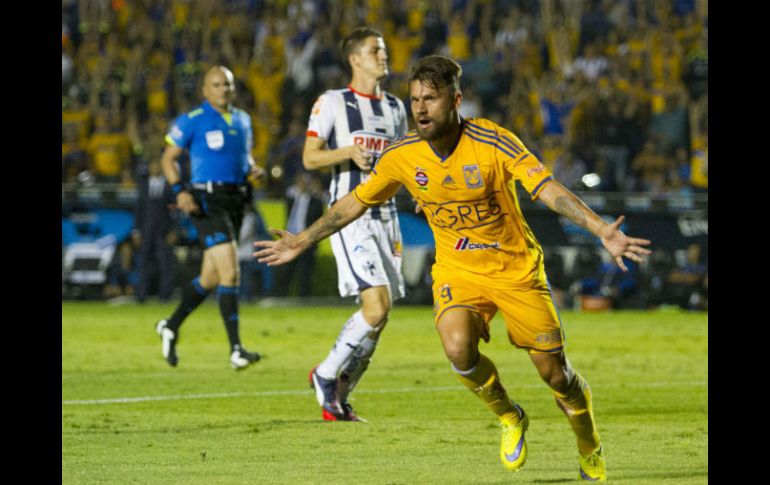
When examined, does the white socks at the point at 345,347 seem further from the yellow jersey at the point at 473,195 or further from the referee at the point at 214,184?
the referee at the point at 214,184

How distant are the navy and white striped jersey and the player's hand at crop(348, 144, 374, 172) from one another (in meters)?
0.42

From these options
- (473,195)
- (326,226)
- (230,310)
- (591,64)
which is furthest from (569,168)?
(473,195)

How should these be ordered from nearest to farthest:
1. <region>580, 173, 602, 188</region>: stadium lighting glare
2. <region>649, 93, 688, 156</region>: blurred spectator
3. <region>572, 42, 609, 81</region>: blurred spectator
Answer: <region>580, 173, 602, 188</region>: stadium lighting glare, <region>649, 93, 688, 156</region>: blurred spectator, <region>572, 42, 609, 81</region>: blurred spectator

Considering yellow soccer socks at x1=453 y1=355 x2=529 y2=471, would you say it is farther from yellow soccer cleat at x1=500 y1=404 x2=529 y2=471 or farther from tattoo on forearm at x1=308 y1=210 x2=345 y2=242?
tattoo on forearm at x1=308 y1=210 x2=345 y2=242

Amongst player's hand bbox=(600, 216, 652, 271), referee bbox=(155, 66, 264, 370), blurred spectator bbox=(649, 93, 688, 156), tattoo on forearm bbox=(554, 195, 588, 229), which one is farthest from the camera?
blurred spectator bbox=(649, 93, 688, 156)

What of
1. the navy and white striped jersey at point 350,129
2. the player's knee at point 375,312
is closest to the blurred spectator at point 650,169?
the navy and white striped jersey at point 350,129

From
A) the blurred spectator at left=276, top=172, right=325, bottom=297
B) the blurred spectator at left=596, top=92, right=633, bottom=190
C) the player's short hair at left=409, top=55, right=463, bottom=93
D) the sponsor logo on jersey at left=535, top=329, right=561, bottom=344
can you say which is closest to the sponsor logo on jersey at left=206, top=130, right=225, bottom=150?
the player's short hair at left=409, top=55, right=463, bottom=93

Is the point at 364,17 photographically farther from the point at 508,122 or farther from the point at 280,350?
the point at 280,350

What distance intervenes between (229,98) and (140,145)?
38.9 feet

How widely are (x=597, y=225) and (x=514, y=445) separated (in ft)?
5.23

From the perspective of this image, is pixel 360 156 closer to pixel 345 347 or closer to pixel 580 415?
pixel 345 347

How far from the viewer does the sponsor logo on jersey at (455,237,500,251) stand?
759 centimetres
